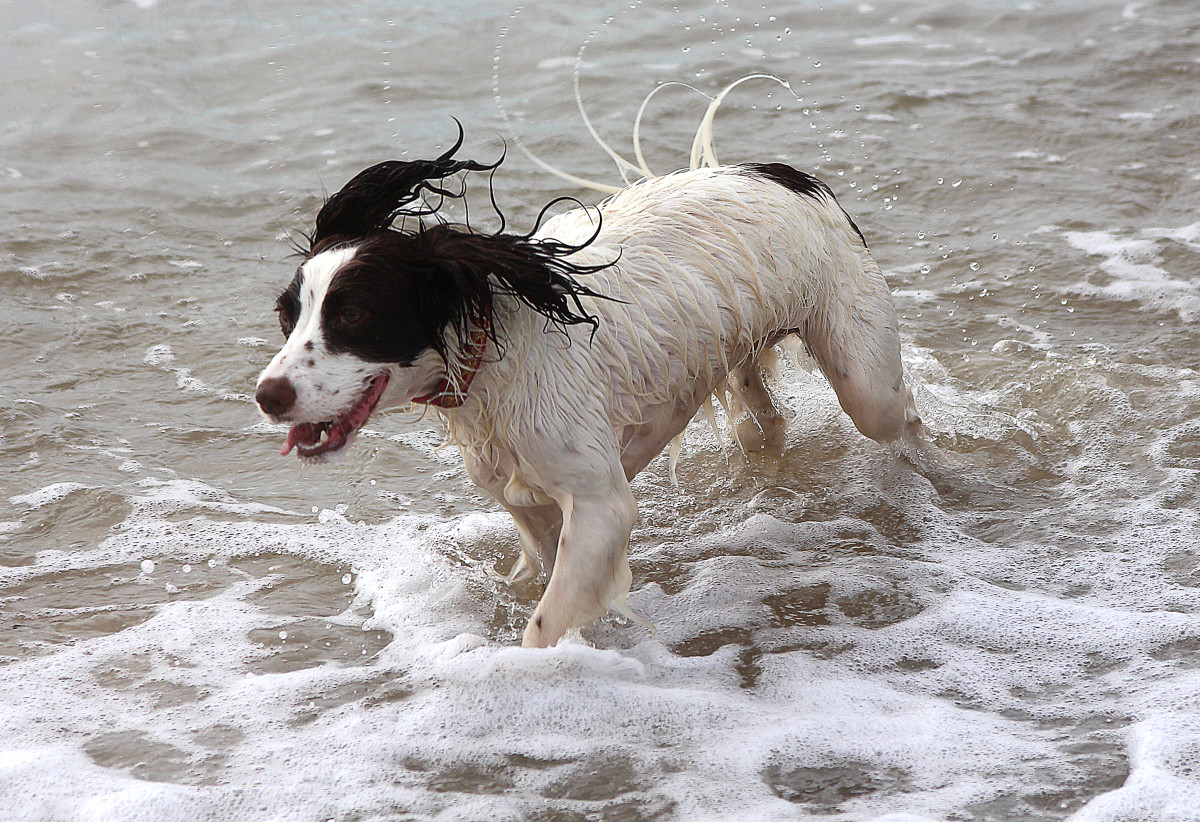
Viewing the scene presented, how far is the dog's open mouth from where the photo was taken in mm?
3391

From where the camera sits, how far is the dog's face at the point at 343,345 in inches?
129

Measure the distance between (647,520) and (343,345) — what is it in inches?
81.2

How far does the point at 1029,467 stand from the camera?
17.3 ft

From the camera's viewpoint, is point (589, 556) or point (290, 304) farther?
point (589, 556)

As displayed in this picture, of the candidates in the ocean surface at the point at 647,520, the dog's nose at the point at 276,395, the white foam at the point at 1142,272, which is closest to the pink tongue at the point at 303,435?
the dog's nose at the point at 276,395

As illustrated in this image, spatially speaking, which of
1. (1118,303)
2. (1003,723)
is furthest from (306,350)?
(1118,303)

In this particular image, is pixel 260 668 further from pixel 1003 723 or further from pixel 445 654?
pixel 1003 723

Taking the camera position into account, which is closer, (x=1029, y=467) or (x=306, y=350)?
(x=306, y=350)

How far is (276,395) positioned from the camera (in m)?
3.23

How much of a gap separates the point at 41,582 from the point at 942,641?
3.25m

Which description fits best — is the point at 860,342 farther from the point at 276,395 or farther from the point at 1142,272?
the point at 1142,272

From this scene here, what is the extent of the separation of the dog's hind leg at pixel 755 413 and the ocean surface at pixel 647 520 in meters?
0.12

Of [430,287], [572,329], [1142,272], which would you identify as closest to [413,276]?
[430,287]

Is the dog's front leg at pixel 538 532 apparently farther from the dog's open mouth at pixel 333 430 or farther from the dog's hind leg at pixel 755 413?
the dog's hind leg at pixel 755 413
